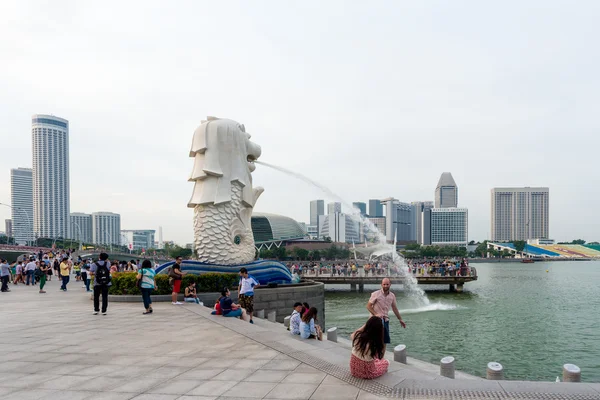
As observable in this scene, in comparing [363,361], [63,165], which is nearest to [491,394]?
[363,361]

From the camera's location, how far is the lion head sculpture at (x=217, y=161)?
17.8 m

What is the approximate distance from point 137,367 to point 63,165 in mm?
136480

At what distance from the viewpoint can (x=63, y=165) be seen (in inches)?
4968

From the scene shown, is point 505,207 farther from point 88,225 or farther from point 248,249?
point 248,249

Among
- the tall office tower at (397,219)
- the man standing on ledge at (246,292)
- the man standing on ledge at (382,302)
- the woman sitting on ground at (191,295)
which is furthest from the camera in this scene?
the tall office tower at (397,219)

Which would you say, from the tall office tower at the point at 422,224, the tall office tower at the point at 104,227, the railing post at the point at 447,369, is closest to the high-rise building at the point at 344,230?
the tall office tower at the point at 422,224

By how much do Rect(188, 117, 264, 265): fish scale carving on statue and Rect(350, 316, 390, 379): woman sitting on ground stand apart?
41.6 feet

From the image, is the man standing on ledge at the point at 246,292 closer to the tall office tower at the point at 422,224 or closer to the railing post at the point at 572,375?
the railing post at the point at 572,375

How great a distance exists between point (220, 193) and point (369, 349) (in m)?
13.4

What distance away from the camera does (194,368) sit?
5.80m

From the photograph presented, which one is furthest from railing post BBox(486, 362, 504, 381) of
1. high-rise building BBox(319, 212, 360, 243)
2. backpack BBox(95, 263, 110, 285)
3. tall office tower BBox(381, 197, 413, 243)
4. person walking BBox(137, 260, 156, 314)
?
tall office tower BBox(381, 197, 413, 243)

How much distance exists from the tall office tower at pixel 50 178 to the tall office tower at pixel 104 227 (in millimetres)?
28107

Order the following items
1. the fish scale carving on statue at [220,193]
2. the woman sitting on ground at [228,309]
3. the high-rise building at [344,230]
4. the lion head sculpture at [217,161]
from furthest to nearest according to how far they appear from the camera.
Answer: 1. the high-rise building at [344,230]
2. the lion head sculpture at [217,161]
3. the fish scale carving on statue at [220,193]
4. the woman sitting on ground at [228,309]

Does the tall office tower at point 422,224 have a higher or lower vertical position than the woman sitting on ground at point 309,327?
lower
